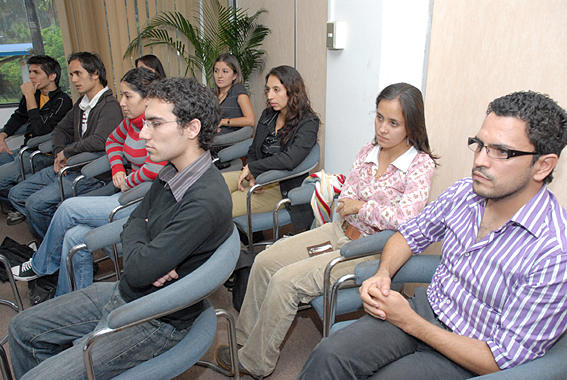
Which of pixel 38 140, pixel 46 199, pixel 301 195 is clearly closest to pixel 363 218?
pixel 301 195

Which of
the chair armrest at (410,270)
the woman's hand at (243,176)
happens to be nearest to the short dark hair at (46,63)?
the woman's hand at (243,176)

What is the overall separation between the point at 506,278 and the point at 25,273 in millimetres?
2468

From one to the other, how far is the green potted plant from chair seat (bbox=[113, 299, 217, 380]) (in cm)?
302

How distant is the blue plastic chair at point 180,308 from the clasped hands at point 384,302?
47 centimetres

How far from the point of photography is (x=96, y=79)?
3.04 metres

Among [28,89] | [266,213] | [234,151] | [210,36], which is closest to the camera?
[266,213]

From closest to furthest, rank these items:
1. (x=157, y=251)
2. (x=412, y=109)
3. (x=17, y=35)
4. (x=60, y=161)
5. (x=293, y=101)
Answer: (x=157, y=251)
(x=412, y=109)
(x=293, y=101)
(x=60, y=161)
(x=17, y=35)

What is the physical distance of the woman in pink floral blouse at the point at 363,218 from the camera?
5.57ft

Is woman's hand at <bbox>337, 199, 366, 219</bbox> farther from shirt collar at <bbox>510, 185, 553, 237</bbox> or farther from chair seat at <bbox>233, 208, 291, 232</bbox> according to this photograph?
shirt collar at <bbox>510, 185, 553, 237</bbox>

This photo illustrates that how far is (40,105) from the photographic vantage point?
3.72m

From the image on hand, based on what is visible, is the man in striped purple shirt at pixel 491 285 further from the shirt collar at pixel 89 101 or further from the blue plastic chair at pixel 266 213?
the shirt collar at pixel 89 101

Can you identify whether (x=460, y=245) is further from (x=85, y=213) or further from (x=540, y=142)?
(x=85, y=213)

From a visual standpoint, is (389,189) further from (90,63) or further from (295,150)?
(90,63)

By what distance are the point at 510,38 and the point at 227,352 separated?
184 cm
